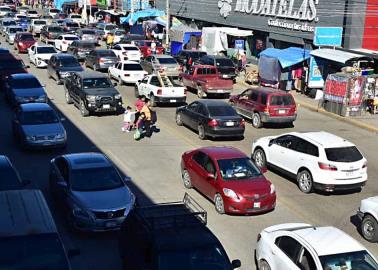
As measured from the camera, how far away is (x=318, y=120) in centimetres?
3058

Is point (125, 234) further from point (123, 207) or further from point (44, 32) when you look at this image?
point (44, 32)

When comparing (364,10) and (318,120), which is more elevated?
(364,10)

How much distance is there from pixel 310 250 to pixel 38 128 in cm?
1347

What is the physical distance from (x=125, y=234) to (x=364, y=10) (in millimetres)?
28697

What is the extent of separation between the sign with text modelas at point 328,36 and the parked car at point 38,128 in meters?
18.3

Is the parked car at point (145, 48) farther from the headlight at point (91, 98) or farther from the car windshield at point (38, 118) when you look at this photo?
the car windshield at point (38, 118)

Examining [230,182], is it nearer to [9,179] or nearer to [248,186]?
[248,186]

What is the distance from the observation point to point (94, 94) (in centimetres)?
2786

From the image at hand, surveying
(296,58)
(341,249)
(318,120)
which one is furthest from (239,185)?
(296,58)

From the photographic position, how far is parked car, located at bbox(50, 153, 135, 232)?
14.3 meters

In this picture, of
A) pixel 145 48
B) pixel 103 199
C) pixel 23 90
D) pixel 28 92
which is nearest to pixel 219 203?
pixel 103 199

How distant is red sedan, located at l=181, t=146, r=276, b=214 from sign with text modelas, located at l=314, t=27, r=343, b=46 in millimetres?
19857

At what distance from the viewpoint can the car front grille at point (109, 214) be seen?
1429 cm

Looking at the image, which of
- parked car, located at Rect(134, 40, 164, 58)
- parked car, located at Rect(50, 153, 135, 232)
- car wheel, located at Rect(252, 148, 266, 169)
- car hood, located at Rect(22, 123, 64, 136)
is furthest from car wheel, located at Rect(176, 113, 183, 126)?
parked car, located at Rect(134, 40, 164, 58)
